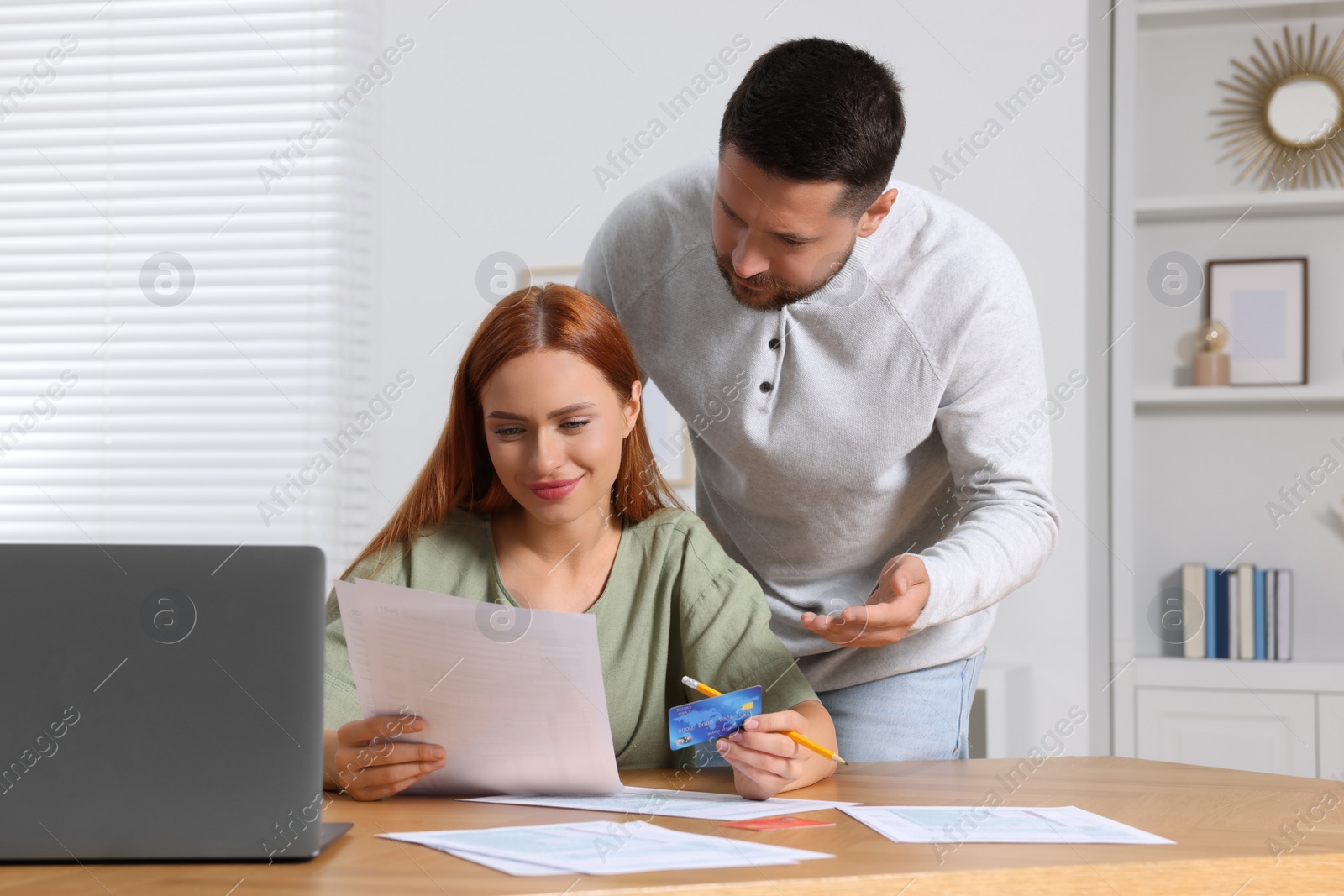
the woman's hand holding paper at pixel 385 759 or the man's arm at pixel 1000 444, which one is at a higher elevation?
the man's arm at pixel 1000 444

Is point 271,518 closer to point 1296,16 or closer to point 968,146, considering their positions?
point 968,146

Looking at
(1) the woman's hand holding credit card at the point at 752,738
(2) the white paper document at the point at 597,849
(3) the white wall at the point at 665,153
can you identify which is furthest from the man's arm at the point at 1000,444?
(3) the white wall at the point at 665,153

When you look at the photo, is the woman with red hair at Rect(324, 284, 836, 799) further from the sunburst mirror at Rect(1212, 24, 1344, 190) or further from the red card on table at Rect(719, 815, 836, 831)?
the sunburst mirror at Rect(1212, 24, 1344, 190)

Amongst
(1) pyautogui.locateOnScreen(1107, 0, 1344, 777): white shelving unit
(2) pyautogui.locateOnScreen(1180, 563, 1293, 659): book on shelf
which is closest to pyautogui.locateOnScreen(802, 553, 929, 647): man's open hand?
(1) pyautogui.locateOnScreen(1107, 0, 1344, 777): white shelving unit

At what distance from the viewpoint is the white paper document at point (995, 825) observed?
0.81 metres

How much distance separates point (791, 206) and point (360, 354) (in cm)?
186

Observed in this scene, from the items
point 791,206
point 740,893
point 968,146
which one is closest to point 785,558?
point 791,206

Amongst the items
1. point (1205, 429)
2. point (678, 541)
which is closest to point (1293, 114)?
point (1205, 429)

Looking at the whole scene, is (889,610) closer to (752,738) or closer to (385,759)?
(752,738)

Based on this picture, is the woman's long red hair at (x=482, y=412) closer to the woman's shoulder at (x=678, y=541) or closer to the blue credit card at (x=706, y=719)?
the woman's shoulder at (x=678, y=541)

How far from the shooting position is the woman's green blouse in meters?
1.24

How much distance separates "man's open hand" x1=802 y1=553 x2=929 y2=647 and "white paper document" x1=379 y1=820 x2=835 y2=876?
0.31 metres

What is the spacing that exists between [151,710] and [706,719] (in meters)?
0.48

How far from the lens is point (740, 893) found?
2.22ft
